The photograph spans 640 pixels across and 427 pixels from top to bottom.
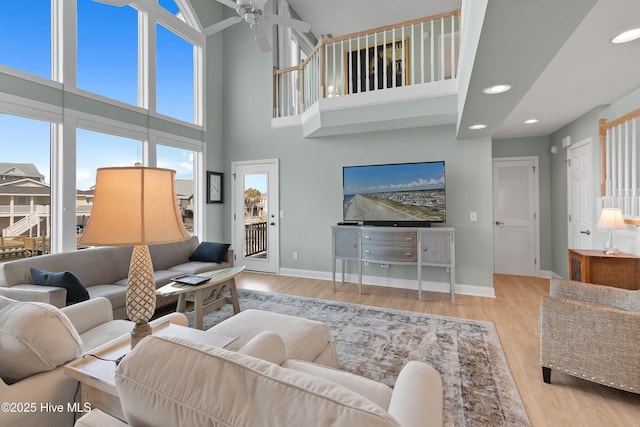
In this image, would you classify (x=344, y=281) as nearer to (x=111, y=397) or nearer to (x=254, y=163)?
(x=254, y=163)

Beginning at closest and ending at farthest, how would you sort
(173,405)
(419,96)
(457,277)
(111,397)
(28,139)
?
(173,405) → (111,397) → (28,139) → (419,96) → (457,277)

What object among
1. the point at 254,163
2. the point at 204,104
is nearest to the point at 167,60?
the point at 204,104

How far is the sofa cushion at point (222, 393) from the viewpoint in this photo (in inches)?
23.6

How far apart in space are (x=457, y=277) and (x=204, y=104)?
200 inches

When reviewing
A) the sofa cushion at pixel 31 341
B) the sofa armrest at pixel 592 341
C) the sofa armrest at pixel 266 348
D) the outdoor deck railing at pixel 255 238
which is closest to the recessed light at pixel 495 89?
the sofa armrest at pixel 592 341

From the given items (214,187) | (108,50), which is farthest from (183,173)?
(108,50)

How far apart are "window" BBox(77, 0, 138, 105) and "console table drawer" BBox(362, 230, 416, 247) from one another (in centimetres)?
387

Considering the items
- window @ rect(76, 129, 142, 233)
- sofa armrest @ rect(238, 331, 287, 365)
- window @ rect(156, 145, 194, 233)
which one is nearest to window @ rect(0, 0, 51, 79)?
window @ rect(76, 129, 142, 233)

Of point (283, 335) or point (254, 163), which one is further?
point (254, 163)

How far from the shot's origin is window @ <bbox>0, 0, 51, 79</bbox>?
3088 millimetres

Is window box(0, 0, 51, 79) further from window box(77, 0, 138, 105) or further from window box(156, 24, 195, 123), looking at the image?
window box(156, 24, 195, 123)

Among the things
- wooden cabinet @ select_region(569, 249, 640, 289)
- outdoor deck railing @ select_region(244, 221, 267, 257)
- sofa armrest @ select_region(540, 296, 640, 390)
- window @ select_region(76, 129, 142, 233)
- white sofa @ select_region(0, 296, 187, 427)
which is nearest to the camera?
white sofa @ select_region(0, 296, 187, 427)

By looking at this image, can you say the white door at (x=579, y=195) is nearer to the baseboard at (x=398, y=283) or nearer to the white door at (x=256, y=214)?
the baseboard at (x=398, y=283)

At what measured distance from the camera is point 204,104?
5363 mm
